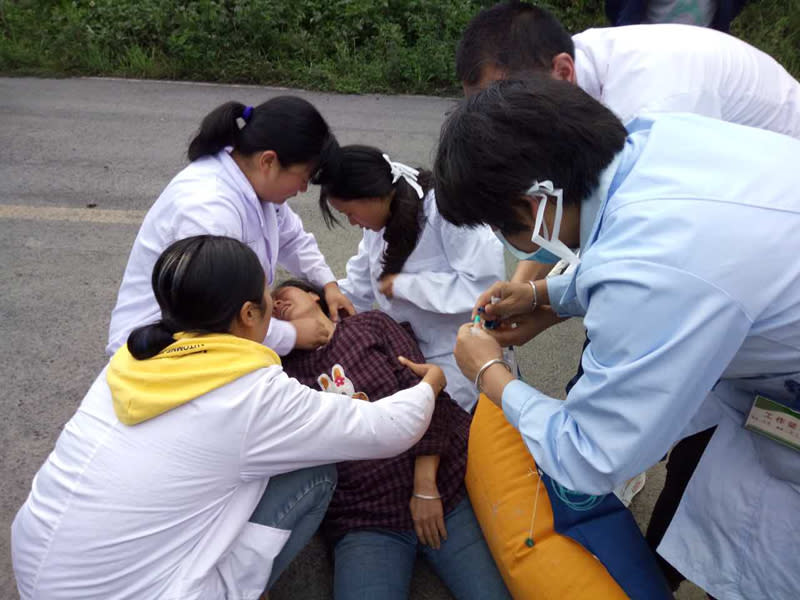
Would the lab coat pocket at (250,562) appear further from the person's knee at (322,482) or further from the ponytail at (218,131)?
the ponytail at (218,131)

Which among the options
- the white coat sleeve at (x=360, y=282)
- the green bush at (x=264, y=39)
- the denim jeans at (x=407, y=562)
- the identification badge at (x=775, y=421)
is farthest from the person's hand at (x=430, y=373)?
the green bush at (x=264, y=39)

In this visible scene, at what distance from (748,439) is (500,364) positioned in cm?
57

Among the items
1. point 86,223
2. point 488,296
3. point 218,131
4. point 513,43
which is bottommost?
point 86,223

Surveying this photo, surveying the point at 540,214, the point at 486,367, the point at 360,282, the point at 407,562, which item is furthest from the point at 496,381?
Answer: the point at 360,282

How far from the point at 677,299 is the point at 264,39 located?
23.4 ft

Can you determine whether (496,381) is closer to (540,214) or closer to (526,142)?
(540,214)

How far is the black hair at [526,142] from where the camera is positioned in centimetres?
128

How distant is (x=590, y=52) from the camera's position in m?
2.26

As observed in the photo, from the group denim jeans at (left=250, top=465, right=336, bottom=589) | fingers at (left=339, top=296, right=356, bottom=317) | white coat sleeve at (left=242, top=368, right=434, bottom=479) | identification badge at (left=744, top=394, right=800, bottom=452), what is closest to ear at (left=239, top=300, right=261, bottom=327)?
white coat sleeve at (left=242, top=368, right=434, bottom=479)

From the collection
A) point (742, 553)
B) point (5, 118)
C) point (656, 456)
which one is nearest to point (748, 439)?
point (742, 553)

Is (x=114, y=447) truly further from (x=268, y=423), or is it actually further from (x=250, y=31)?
(x=250, y=31)

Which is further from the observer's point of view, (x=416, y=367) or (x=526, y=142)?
(x=416, y=367)

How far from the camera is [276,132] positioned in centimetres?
220

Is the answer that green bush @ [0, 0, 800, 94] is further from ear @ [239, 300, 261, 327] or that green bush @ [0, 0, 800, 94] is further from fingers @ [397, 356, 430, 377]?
ear @ [239, 300, 261, 327]
